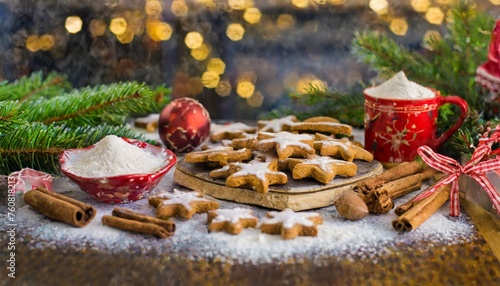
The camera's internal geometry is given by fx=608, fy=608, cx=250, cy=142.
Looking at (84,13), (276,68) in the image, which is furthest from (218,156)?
(84,13)

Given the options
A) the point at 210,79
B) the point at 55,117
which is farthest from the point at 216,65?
the point at 55,117

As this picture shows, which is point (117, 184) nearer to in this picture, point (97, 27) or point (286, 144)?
point (286, 144)

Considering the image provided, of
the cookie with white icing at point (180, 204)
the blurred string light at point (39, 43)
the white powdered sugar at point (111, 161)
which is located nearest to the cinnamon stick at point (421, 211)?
the cookie with white icing at point (180, 204)

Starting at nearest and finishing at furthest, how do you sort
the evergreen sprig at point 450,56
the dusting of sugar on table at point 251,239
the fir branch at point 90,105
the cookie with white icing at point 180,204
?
the dusting of sugar on table at point 251,239, the cookie with white icing at point 180,204, the fir branch at point 90,105, the evergreen sprig at point 450,56

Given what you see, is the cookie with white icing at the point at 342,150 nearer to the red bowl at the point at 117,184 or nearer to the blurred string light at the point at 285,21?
the red bowl at the point at 117,184

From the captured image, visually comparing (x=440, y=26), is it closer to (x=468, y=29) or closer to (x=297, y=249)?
(x=468, y=29)
